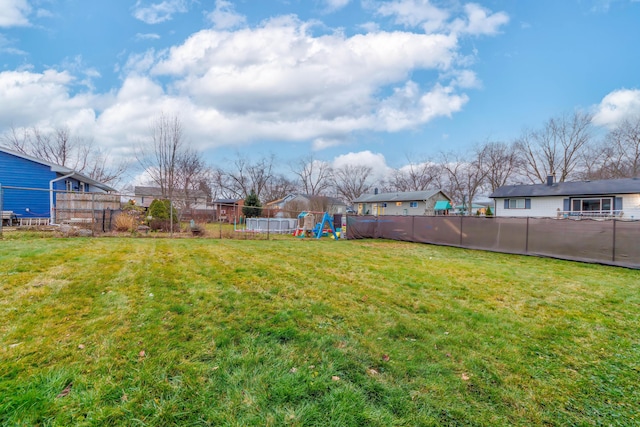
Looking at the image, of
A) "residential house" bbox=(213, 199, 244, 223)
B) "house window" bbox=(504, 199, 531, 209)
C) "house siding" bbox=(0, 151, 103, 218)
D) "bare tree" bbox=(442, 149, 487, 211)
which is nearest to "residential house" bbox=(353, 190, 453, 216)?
"bare tree" bbox=(442, 149, 487, 211)

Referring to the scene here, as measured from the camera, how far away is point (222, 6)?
31.3 ft

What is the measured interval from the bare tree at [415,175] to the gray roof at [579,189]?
20.4 m

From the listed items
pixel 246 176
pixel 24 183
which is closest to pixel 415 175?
pixel 246 176

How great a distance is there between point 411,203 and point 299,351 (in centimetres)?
3613

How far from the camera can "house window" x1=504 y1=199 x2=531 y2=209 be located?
2273 cm

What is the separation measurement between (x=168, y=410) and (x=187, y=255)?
580 cm

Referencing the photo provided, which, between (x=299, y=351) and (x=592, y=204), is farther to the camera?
(x=592, y=204)

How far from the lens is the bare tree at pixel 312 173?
4601 centimetres

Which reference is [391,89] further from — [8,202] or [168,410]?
[8,202]

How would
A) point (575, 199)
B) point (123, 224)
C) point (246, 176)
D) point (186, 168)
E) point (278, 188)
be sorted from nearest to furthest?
point (123, 224) < point (575, 199) < point (186, 168) < point (246, 176) < point (278, 188)

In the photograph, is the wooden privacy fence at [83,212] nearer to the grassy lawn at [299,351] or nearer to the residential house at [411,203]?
the grassy lawn at [299,351]

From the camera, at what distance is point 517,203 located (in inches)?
920

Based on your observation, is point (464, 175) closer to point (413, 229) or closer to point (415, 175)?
point (415, 175)

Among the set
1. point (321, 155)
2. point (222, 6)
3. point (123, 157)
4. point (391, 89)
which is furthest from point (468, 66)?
point (321, 155)
